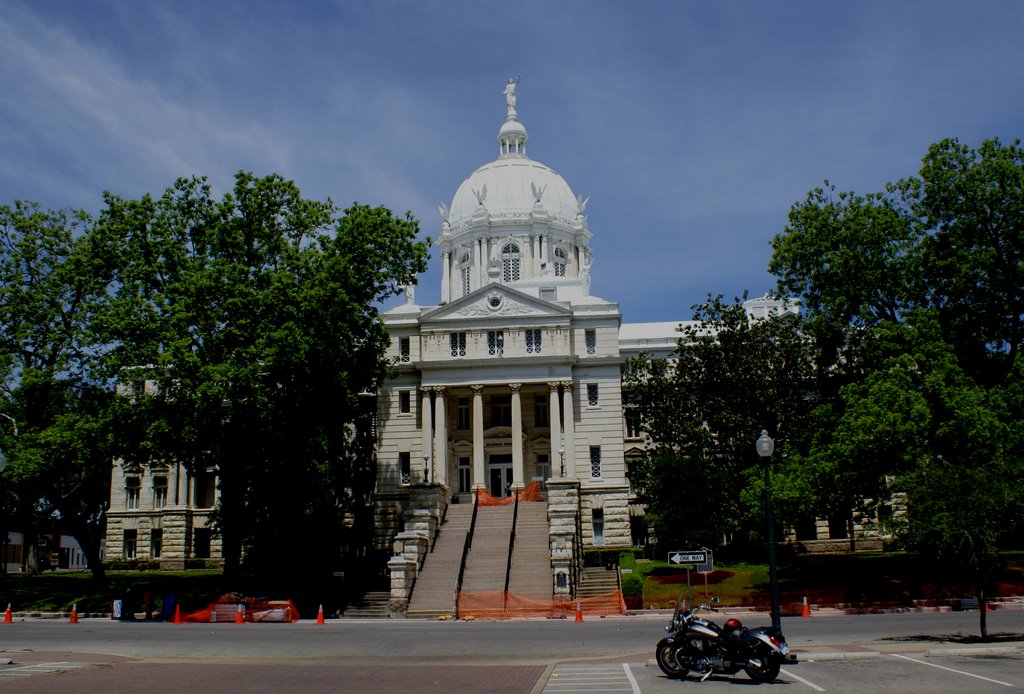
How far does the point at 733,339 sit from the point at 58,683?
1531 inches

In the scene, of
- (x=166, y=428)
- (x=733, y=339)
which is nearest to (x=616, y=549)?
(x=733, y=339)

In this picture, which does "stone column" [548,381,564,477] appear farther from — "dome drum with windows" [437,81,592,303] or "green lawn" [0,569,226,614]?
"green lawn" [0,569,226,614]

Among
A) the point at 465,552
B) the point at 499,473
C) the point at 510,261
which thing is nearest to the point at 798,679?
the point at 465,552

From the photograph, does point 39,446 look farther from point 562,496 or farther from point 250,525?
point 562,496

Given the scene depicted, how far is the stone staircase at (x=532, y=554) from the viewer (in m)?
37.5

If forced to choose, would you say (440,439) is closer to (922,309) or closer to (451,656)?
(922,309)

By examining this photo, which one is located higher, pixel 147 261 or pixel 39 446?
pixel 147 261

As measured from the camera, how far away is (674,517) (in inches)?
1746

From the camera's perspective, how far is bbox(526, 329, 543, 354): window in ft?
177

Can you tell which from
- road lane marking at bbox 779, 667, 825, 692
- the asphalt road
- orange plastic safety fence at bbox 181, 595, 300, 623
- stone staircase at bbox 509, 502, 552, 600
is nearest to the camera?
road lane marking at bbox 779, 667, 825, 692

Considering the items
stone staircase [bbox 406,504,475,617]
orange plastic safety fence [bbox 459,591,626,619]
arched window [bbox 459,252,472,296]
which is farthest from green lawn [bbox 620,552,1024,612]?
arched window [bbox 459,252,472,296]

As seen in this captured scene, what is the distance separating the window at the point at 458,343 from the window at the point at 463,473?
21.5ft

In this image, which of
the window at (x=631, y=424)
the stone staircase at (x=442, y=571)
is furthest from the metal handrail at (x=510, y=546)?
the window at (x=631, y=424)

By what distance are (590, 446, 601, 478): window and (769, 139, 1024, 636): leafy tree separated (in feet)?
45.7
